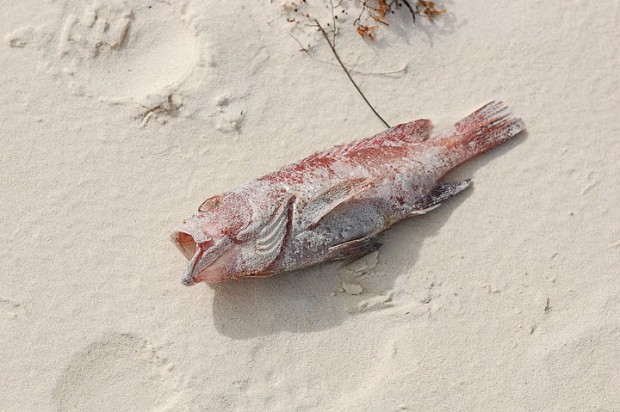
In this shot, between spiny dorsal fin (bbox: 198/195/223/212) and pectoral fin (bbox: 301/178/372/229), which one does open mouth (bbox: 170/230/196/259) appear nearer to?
spiny dorsal fin (bbox: 198/195/223/212)

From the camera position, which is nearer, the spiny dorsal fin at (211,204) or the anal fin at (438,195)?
the spiny dorsal fin at (211,204)

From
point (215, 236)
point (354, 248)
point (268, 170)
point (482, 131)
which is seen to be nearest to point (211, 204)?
point (215, 236)

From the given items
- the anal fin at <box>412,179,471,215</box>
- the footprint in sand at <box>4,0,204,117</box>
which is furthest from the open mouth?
the anal fin at <box>412,179,471,215</box>

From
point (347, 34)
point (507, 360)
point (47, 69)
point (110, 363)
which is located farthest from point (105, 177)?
point (507, 360)

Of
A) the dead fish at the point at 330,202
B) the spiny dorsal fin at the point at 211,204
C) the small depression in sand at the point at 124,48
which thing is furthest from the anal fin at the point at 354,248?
the small depression in sand at the point at 124,48

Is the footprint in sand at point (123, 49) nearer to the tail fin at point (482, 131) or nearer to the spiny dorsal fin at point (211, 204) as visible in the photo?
the spiny dorsal fin at point (211, 204)

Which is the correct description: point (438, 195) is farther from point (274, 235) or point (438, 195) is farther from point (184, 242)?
point (184, 242)
